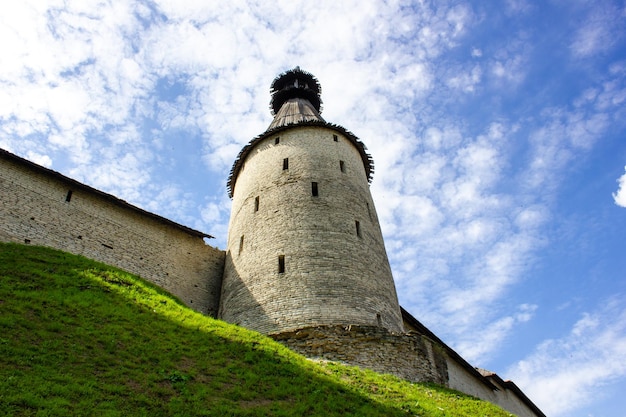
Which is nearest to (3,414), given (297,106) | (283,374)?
(283,374)

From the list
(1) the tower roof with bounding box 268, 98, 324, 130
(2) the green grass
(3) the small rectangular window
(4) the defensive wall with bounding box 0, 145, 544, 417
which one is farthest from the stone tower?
(2) the green grass

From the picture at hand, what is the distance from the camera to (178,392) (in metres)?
9.47

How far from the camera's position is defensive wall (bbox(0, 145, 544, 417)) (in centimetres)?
1494

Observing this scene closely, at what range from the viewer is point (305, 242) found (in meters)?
17.9

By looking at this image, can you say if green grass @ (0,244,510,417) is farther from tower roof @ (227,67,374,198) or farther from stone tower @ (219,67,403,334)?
tower roof @ (227,67,374,198)

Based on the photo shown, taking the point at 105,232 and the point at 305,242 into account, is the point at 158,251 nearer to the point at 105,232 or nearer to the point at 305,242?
the point at 105,232

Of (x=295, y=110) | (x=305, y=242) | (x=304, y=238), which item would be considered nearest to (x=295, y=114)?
(x=295, y=110)

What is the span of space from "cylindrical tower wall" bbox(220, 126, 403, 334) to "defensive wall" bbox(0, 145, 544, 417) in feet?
3.35

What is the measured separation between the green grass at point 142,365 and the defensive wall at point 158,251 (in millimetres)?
1008

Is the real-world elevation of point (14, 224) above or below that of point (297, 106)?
below

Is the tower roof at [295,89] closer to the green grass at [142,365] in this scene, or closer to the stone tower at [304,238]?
the stone tower at [304,238]

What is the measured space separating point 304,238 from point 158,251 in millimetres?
6211

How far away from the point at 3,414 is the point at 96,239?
12105 millimetres

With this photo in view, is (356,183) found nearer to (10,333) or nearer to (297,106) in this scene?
(297,106)
